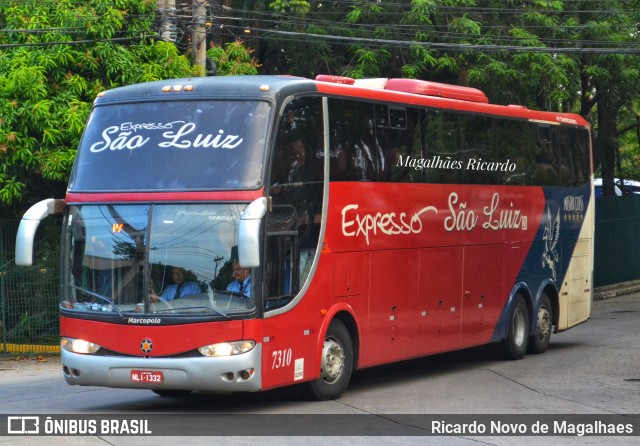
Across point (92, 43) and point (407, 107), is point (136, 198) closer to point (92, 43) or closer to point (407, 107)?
point (407, 107)

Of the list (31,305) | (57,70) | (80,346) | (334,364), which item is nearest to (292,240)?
(334,364)

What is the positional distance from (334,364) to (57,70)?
29.1 ft

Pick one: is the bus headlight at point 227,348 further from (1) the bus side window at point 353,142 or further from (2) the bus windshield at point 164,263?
(1) the bus side window at point 353,142

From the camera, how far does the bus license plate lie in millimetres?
11891

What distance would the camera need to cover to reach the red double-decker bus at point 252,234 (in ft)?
39.0

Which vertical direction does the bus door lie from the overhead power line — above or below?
below

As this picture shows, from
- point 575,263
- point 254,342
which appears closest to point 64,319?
point 254,342

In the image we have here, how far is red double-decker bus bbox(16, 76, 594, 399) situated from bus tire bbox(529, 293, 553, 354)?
368 centimetres

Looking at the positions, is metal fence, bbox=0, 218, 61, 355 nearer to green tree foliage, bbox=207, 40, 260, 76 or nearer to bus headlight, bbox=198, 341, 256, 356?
green tree foliage, bbox=207, 40, 260, 76

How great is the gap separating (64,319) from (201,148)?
8.13 feet

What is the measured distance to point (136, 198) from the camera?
12266mm

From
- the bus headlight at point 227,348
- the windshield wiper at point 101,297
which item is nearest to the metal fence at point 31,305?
the windshield wiper at point 101,297

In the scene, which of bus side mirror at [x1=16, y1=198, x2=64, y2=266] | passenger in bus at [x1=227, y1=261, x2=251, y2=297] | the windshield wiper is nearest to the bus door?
passenger in bus at [x1=227, y1=261, x2=251, y2=297]

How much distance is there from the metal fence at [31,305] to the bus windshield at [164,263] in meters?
8.00
